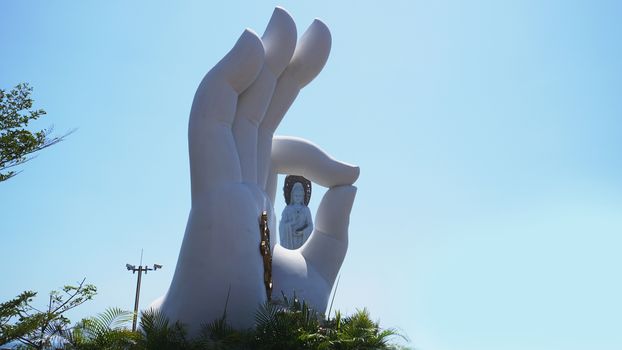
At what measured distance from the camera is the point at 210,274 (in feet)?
35.5

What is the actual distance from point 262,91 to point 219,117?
133 cm

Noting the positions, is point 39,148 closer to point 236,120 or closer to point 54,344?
point 236,120

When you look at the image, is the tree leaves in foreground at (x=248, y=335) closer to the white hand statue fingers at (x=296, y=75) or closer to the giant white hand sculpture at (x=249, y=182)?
the giant white hand sculpture at (x=249, y=182)

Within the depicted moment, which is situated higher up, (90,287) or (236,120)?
(236,120)

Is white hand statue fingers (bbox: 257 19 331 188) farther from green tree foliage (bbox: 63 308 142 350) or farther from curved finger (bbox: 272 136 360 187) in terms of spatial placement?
green tree foliage (bbox: 63 308 142 350)

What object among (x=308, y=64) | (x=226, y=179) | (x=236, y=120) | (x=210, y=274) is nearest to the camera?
(x=210, y=274)

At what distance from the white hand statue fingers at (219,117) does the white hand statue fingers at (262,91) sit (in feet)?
1.60

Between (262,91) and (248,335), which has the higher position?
(262,91)

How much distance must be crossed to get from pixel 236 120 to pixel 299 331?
16.7 ft

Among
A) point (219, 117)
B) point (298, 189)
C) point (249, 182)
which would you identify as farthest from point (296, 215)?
point (219, 117)

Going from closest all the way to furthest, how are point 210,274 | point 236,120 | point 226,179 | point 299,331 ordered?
point 299,331 < point 210,274 < point 226,179 < point 236,120

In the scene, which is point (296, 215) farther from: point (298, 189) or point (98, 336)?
point (98, 336)

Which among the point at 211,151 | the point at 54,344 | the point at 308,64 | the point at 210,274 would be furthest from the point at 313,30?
the point at 54,344

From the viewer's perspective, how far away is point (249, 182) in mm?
12375
